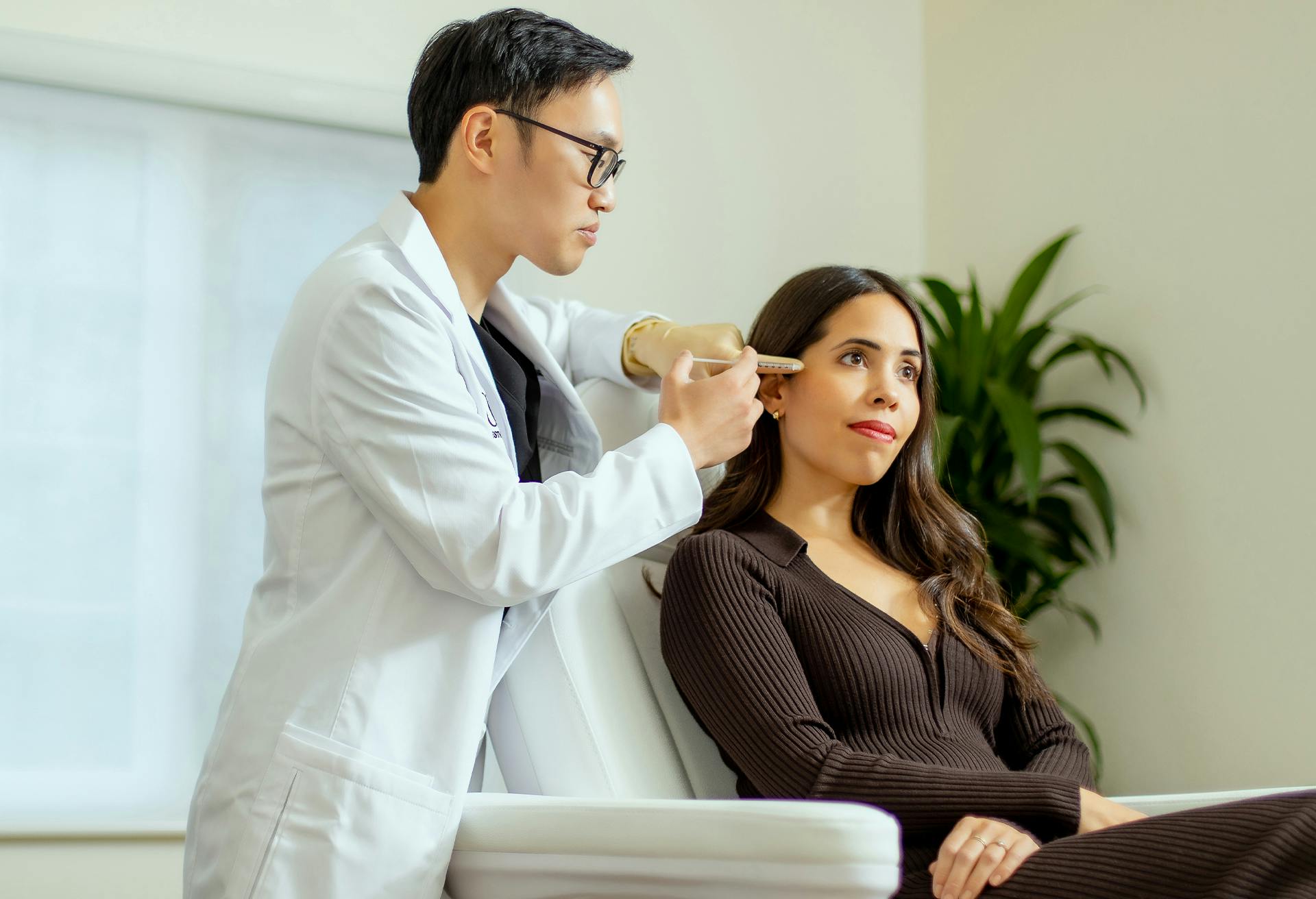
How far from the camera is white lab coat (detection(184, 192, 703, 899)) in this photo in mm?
1188

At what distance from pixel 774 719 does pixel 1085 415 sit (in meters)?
1.46

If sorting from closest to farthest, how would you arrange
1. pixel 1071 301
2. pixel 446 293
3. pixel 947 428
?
pixel 446 293 → pixel 947 428 → pixel 1071 301

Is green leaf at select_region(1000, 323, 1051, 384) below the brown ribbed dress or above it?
above

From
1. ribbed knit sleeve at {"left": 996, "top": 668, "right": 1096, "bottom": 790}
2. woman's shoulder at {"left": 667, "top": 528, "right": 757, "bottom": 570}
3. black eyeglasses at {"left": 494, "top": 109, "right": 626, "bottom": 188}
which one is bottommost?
ribbed knit sleeve at {"left": 996, "top": 668, "right": 1096, "bottom": 790}

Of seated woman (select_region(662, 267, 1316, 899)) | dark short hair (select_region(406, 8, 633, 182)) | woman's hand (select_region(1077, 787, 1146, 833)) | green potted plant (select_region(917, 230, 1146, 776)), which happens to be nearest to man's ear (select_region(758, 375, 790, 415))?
seated woman (select_region(662, 267, 1316, 899))

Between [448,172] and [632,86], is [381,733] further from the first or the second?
[632,86]

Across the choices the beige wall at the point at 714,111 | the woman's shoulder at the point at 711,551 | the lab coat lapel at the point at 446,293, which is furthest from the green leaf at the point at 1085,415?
the lab coat lapel at the point at 446,293

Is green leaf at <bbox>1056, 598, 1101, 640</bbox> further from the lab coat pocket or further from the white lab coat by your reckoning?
the lab coat pocket

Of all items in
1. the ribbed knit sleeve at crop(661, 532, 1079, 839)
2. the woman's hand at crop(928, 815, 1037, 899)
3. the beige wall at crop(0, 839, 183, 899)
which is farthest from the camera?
the beige wall at crop(0, 839, 183, 899)

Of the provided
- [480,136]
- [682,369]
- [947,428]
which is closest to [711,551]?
[682,369]

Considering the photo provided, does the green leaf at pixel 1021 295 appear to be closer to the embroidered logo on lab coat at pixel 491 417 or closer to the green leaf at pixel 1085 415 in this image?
the green leaf at pixel 1085 415

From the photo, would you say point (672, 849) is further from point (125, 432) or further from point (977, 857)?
point (125, 432)

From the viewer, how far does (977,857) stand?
3.79 ft

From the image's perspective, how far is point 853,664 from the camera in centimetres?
144
